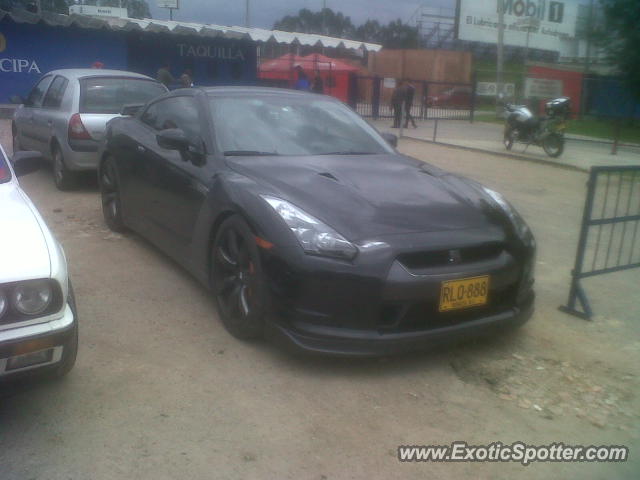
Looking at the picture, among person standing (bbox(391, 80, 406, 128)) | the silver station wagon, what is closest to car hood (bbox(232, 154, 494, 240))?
the silver station wagon

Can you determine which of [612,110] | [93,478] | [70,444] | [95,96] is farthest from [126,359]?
[612,110]

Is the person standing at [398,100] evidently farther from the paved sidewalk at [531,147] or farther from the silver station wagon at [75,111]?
the silver station wagon at [75,111]

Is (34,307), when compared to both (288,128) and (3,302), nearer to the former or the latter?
(3,302)

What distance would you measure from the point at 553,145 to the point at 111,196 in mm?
10463

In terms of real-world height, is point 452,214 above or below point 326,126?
below

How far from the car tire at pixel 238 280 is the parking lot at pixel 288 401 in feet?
0.48

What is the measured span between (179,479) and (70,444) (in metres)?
0.59

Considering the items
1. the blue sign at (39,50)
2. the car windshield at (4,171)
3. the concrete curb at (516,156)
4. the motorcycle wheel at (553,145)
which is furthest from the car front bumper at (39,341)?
the blue sign at (39,50)

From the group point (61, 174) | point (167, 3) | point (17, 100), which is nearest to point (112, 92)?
point (61, 174)

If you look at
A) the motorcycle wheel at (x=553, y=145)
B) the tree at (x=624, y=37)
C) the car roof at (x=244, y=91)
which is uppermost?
the tree at (x=624, y=37)

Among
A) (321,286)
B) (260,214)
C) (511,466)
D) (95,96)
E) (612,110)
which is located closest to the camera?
(511,466)

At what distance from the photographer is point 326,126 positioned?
4.93 m

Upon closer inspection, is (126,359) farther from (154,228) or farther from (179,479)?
(154,228)

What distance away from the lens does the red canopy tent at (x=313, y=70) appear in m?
27.5
